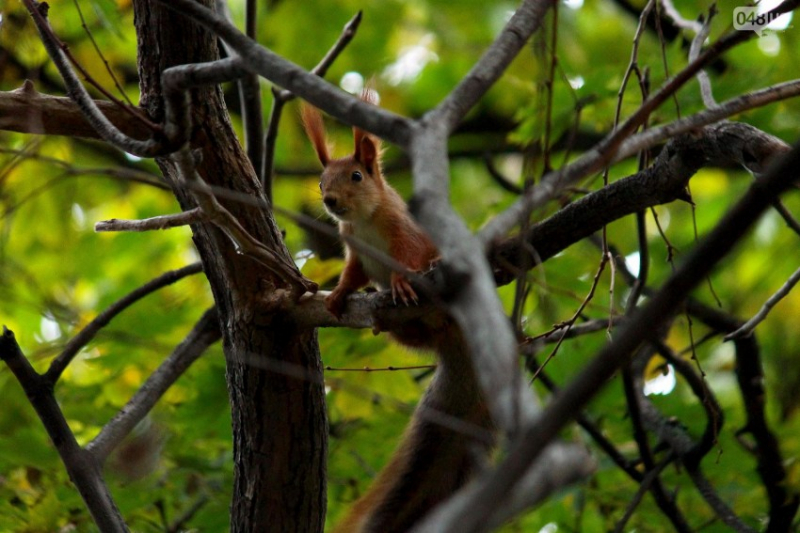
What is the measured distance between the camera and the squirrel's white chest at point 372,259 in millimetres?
3361

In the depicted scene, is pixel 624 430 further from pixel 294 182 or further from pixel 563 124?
pixel 294 182

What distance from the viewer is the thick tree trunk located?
266cm

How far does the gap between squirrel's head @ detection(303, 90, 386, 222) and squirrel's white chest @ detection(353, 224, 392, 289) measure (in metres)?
0.05

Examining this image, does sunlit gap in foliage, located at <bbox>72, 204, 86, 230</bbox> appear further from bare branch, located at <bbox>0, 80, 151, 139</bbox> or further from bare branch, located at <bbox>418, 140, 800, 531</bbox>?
bare branch, located at <bbox>418, 140, 800, 531</bbox>

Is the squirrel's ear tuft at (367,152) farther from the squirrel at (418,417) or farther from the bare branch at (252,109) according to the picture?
the bare branch at (252,109)

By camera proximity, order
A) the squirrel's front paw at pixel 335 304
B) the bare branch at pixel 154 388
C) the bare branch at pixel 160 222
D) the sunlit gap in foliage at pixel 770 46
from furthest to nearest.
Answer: the sunlit gap in foliage at pixel 770 46 < the bare branch at pixel 154 388 < the squirrel's front paw at pixel 335 304 < the bare branch at pixel 160 222

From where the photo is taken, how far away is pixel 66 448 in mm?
2723

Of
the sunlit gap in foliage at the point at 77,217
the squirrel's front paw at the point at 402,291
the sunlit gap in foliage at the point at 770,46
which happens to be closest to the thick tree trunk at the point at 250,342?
the squirrel's front paw at the point at 402,291

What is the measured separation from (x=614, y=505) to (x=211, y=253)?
220cm

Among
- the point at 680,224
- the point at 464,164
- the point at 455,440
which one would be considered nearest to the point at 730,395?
the point at 680,224

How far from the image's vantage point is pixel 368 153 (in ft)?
12.2

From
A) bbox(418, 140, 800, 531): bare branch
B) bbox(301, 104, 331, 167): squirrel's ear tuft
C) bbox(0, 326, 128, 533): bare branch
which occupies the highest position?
bbox(301, 104, 331, 167): squirrel's ear tuft

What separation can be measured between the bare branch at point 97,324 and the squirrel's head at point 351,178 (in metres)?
0.59

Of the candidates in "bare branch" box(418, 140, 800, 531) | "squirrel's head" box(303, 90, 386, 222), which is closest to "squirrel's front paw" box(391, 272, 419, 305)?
"squirrel's head" box(303, 90, 386, 222)
